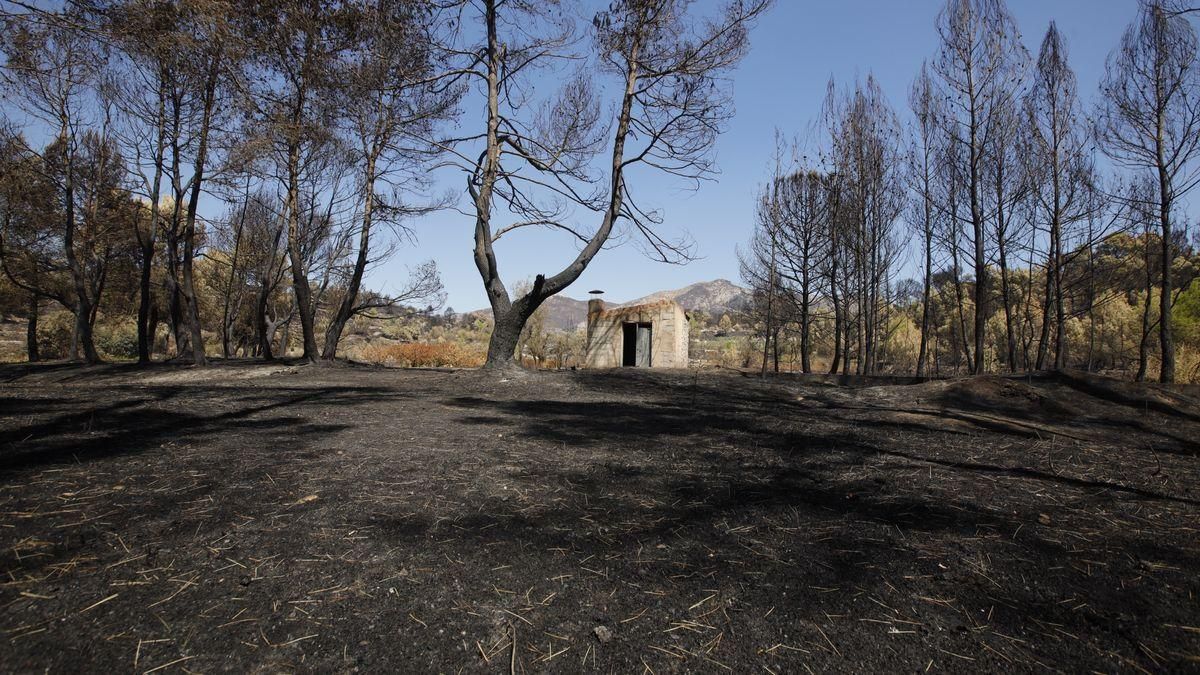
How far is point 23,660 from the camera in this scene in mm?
1403

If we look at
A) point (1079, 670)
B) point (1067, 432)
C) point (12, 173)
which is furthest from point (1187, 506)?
point (12, 173)

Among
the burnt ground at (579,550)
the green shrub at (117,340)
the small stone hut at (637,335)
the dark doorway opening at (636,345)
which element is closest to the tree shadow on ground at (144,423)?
the burnt ground at (579,550)

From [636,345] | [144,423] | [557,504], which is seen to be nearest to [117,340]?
[636,345]

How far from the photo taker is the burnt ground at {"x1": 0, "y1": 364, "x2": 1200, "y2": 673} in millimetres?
1568

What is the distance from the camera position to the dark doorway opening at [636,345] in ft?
63.4

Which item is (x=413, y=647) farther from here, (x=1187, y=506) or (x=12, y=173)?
(x=12, y=173)

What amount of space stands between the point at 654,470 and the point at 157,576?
2525mm

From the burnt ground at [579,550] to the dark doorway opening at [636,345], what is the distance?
1478 cm

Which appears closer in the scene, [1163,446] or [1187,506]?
[1187,506]

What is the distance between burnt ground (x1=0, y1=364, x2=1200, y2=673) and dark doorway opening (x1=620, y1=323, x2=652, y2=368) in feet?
48.5

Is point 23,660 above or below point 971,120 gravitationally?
below

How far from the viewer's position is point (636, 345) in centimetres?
1959

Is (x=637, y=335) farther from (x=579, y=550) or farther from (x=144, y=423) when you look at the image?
(x=579, y=550)

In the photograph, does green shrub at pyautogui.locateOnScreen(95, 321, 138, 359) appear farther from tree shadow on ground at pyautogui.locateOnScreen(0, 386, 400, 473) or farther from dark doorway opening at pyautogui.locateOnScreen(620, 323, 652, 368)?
tree shadow on ground at pyautogui.locateOnScreen(0, 386, 400, 473)
